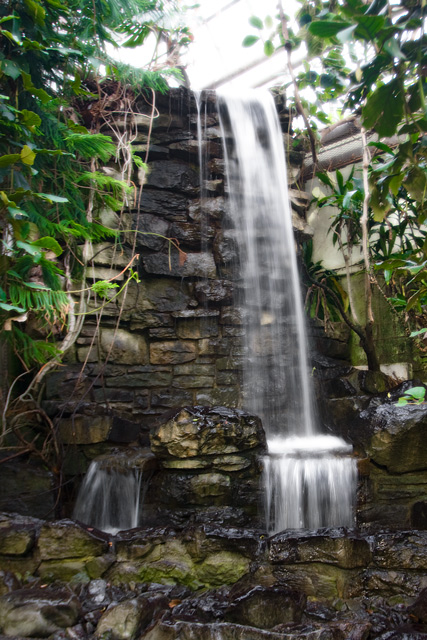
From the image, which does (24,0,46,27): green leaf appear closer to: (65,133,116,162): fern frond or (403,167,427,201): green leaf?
(65,133,116,162): fern frond

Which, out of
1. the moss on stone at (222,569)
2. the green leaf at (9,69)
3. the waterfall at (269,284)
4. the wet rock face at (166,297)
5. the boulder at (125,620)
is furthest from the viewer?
the waterfall at (269,284)

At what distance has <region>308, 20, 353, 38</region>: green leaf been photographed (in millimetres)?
1315

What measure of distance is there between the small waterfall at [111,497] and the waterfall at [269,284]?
3.50ft

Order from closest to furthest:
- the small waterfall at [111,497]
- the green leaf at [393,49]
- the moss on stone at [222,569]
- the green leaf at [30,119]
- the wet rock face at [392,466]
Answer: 1. the green leaf at [393,49]
2. the green leaf at [30,119]
3. the moss on stone at [222,569]
4. the wet rock face at [392,466]
5. the small waterfall at [111,497]

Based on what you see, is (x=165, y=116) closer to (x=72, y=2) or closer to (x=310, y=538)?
(x=72, y=2)

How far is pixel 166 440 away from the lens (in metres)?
3.29

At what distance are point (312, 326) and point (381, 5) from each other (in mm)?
4104

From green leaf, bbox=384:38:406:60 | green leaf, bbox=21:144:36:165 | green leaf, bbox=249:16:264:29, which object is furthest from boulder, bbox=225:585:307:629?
green leaf, bbox=249:16:264:29

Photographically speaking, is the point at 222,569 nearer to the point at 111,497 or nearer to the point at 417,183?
the point at 111,497

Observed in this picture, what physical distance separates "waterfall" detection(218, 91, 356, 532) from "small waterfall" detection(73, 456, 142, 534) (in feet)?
3.50

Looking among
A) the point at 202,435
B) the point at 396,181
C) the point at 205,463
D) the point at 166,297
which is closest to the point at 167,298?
the point at 166,297

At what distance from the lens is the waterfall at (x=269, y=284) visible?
4.65 m

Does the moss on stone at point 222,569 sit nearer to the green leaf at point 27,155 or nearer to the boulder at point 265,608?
the boulder at point 265,608

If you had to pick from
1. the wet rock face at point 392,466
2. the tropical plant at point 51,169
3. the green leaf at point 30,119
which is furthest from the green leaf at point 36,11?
the wet rock face at point 392,466
